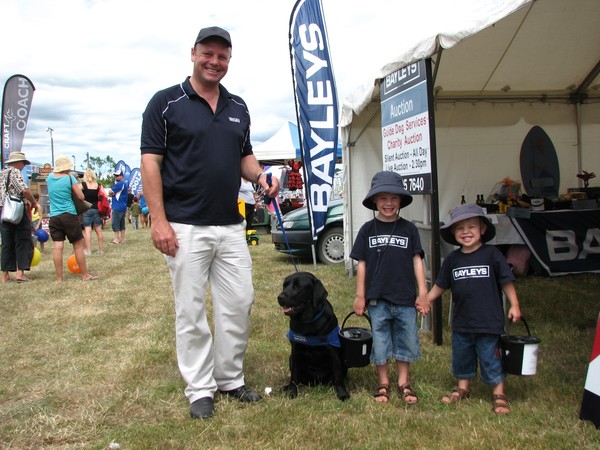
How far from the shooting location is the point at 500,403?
10.1ft

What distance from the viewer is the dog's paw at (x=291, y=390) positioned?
3355mm

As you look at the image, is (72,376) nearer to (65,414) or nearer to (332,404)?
(65,414)

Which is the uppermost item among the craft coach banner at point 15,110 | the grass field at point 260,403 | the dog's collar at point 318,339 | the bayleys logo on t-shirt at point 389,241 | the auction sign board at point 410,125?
the craft coach banner at point 15,110

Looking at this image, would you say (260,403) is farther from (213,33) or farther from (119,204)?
(119,204)

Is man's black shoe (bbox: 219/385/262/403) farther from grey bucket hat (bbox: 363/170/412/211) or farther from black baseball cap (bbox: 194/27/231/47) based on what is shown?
black baseball cap (bbox: 194/27/231/47)

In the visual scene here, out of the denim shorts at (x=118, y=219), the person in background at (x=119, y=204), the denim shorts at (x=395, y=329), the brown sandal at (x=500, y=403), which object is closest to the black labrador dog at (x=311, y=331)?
the denim shorts at (x=395, y=329)

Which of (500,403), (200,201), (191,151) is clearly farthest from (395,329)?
(191,151)

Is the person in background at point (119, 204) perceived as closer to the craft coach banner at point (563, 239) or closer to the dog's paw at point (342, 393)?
the craft coach banner at point (563, 239)

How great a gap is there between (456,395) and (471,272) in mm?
762

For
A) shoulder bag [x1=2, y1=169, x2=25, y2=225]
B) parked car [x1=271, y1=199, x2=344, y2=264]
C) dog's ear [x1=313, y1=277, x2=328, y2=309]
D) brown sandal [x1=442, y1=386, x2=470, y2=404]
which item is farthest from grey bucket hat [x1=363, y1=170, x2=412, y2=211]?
shoulder bag [x1=2, y1=169, x2=25, y2=225]

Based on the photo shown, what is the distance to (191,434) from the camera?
2.88m

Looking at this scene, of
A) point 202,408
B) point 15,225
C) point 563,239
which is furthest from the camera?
point 15,225

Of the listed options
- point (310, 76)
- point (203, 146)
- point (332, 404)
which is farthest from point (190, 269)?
point (310, 76)

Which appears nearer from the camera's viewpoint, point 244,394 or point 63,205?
point 244,394
